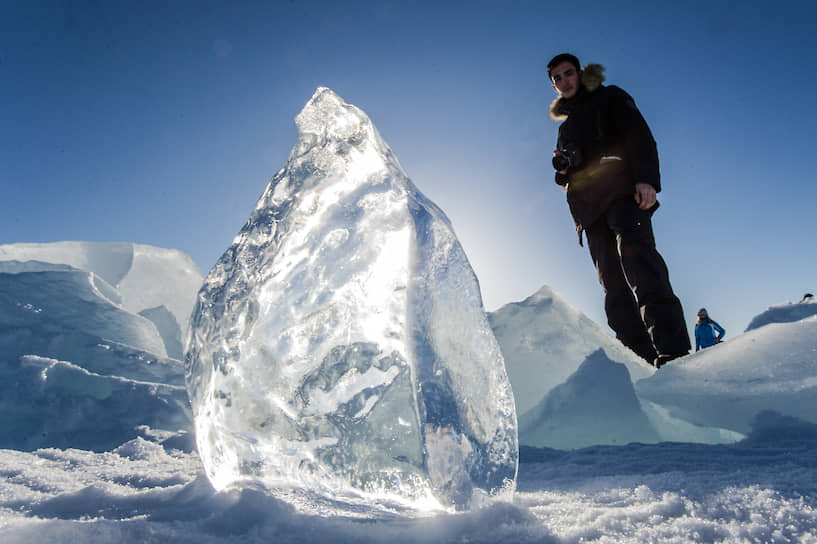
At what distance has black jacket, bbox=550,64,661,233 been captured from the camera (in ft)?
7.80

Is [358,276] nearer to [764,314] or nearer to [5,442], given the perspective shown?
[5,442]

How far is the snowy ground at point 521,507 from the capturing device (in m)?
0.74

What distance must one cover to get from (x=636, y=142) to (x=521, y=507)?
2087mm

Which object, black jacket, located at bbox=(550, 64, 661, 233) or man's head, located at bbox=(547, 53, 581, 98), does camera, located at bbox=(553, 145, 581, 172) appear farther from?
man's head, located at bbox=(547, 53, 581, 98)

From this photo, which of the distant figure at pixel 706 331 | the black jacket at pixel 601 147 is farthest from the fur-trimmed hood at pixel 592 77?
the distant figure at pixel 706 331

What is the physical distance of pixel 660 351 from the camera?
91.8 inches

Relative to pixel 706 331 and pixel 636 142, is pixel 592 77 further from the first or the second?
pixel 706 331

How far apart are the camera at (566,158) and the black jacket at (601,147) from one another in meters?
0.02

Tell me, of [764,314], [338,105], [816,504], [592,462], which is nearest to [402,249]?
[338,105]

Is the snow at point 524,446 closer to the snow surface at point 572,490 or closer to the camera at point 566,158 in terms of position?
the snow surface at point 572,490

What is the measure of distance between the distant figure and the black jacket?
3.43 meters

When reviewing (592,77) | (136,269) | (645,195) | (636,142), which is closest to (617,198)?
(645,195)

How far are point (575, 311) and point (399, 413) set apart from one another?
2886 millimetres

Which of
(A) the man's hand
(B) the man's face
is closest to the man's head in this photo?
(B) the man's face
